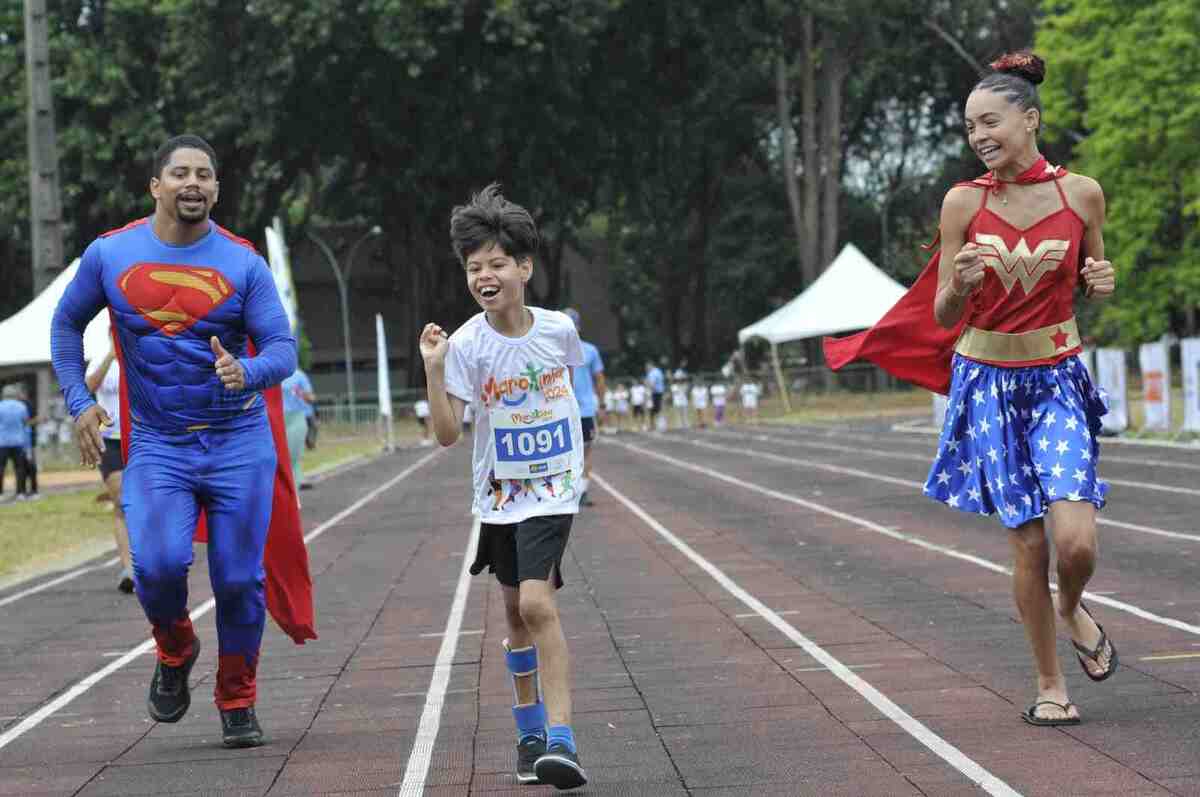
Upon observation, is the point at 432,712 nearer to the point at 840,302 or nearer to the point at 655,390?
the point at 840,302

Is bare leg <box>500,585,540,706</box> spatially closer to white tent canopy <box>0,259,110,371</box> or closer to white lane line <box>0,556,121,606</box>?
white lane line <box>0,556,121,606</box>

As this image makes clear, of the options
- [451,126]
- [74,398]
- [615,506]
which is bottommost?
[615,506]

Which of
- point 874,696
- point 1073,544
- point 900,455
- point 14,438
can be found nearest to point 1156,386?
point 900,455

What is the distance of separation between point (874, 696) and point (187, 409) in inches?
105

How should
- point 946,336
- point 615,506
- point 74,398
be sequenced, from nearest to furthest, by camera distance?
point 74,398 → point 946,336 → point 615,506

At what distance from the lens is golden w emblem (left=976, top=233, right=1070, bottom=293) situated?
6.41 metres

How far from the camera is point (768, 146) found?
68.4m

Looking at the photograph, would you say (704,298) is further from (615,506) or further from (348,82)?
(615,506)

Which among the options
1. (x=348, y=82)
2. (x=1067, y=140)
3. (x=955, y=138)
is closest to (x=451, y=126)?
(x=348, y=82)

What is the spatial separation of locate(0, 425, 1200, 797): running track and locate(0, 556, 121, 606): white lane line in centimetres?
9

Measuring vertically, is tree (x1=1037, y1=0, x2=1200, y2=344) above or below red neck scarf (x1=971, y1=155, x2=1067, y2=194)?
above

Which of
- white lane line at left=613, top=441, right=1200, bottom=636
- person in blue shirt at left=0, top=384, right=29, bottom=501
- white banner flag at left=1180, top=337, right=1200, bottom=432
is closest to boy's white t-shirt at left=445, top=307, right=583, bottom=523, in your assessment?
white lane line at left=613, top=441, right=1200, bottom=636

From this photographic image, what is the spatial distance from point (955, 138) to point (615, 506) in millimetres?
50756

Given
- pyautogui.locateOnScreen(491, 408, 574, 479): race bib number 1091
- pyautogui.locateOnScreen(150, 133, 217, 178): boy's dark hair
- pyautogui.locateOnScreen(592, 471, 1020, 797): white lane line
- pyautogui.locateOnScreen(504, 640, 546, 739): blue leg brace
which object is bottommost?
pyautogui.locateOnScreen(592, 471, 1020, 797): white lane line
